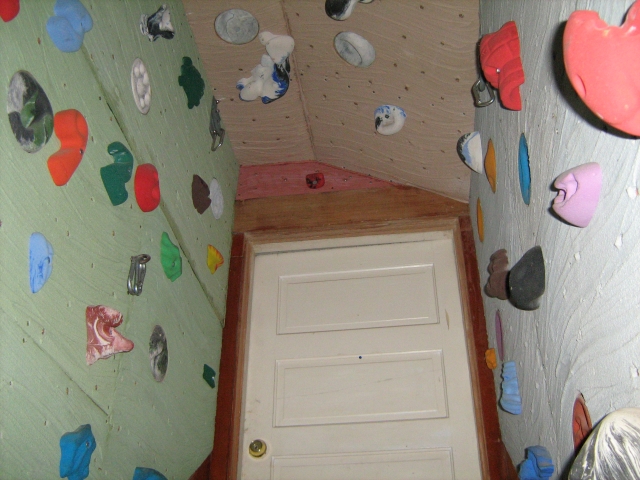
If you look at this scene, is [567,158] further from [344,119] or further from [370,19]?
[344,119]

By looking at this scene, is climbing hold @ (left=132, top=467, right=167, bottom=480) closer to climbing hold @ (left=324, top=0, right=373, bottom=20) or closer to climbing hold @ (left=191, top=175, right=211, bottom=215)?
climbing hold @ (left=191, top=175, right=211, bottom=215)

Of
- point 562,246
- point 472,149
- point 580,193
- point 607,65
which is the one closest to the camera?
point 607,65

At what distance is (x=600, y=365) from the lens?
82 centimetres

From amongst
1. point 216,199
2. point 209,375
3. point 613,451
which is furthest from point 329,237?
point 613,451

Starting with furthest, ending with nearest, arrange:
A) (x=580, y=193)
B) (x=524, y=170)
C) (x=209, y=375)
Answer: (x=209, y=375)
(x=524, y=170)
(x=580, y=193)

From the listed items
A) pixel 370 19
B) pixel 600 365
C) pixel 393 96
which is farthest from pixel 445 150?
pixel 600 365

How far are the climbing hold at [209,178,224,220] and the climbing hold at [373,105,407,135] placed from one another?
63 centimetres

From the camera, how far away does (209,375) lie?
1.86 meters

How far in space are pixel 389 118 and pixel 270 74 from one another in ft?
1.47

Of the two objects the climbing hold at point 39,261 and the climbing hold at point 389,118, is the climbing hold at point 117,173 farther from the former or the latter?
the climbing hold at point 389,118

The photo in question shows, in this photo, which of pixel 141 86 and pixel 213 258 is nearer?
pixel 141 86

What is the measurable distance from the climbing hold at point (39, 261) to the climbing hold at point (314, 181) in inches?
52.9

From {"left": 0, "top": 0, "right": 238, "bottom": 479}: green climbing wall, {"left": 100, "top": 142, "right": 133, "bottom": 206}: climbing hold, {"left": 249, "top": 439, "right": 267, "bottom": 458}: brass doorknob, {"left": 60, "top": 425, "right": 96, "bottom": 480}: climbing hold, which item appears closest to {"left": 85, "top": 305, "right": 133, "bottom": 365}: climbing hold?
{"left": 0, "top": 0, "right": 238, "bottom": 479}: green climbing wall

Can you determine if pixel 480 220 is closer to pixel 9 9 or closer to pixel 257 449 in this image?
pixel 257 449
